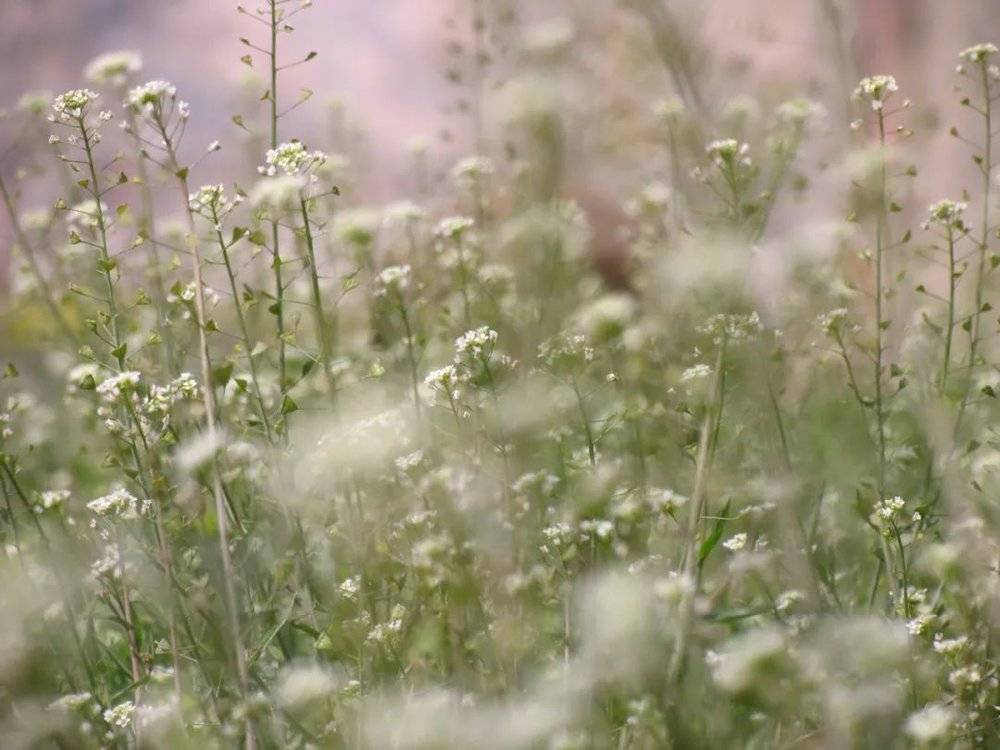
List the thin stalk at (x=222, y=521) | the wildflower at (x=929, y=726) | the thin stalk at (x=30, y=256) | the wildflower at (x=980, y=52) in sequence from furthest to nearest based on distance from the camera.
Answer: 1. the thin stalk at (x=30, y=256)
2. the wildflower at (x=980, y=52)
3. the thin stalk at (x=222, y=521)
4. the wildflower at (x=929, y=726)

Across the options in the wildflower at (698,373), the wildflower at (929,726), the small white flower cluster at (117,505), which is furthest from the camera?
the wildflower at (698,373)

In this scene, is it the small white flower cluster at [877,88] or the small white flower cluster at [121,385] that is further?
the small white flower cluster at [877,88]

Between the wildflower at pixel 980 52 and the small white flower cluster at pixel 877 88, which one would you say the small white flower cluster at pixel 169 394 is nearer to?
the small white flower cluster at pixel 877 88

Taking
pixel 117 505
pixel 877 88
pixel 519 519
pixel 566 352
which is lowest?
pixel 117 505

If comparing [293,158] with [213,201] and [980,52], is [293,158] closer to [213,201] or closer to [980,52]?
[213,201]

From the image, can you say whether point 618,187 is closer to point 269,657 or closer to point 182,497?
point 269,657

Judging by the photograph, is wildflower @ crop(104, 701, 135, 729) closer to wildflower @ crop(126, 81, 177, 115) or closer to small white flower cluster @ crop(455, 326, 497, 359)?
small white flower cluster @ crop(455, 326, 497, 359)

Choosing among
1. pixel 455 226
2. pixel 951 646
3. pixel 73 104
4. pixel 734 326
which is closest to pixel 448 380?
pixel 734 326

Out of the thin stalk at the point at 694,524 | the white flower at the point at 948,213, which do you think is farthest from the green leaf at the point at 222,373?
the white flower at the point at 948,213
